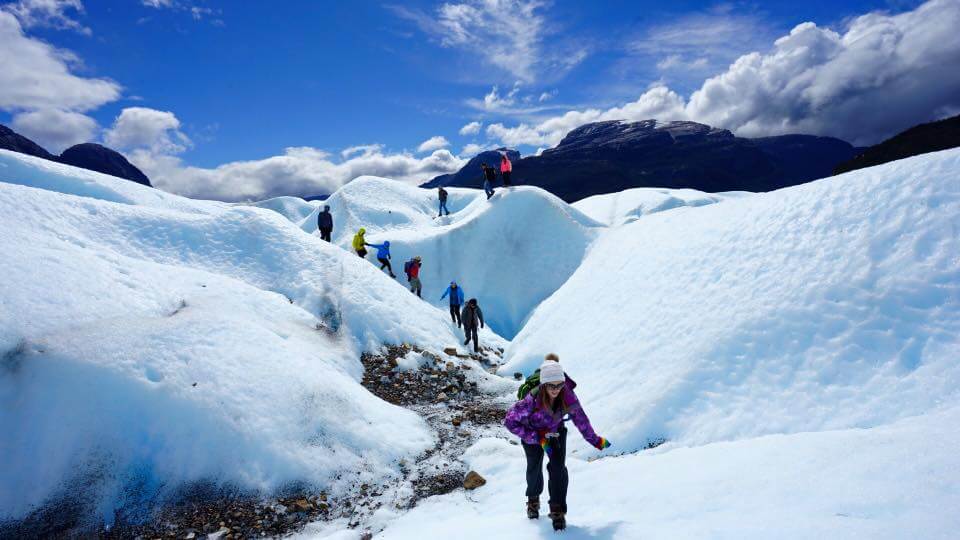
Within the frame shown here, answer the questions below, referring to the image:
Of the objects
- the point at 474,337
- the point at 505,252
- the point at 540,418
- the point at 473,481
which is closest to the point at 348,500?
the point at 473,481

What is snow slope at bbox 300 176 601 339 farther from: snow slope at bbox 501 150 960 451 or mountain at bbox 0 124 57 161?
mountain at bbox 0 124 57 161

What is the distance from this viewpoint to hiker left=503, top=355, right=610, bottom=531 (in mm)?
5234

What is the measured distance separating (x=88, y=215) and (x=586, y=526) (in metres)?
17.5

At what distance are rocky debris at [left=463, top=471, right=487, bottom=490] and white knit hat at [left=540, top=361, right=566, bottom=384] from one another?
4.12 metres

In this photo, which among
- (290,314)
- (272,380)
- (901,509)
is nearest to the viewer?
(901,509)

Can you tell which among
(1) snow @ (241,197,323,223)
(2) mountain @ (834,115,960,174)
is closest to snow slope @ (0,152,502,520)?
(1) snow @ (241,197,323,223)

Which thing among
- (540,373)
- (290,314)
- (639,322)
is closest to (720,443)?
(540,373)

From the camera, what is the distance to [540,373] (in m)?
5.36

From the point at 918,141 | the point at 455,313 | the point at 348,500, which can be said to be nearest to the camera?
the point at 348,500

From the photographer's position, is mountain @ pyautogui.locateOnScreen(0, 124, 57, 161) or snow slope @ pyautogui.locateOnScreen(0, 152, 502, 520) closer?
snow slope @ pyautogui.locateOnScreen(0, 152, 502, 520)

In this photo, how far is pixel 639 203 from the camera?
43.2 meters

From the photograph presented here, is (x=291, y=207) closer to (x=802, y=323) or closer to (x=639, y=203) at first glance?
(x=639, y=203)

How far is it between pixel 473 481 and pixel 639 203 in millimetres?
39985

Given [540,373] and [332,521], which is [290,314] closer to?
[332,521]
